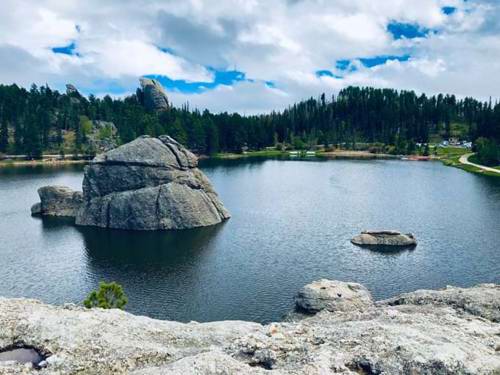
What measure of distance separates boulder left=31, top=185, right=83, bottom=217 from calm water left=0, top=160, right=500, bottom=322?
507 cm

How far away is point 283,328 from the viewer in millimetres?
24312

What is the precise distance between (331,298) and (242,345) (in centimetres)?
3030

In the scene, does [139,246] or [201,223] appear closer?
[139,246]

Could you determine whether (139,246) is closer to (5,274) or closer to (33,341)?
(5,274)

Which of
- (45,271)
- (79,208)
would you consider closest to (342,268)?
(45,271)

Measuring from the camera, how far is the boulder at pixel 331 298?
1924 inches

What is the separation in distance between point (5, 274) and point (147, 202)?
3151 centimetres

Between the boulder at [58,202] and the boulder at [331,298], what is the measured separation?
6508 cm

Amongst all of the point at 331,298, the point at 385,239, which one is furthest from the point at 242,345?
the point at 385,239

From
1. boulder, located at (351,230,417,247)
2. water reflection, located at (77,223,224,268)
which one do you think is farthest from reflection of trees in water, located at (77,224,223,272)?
boulder, located at (351,230,417,247)

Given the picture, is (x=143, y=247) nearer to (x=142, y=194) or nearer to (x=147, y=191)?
(x=142, y=194)

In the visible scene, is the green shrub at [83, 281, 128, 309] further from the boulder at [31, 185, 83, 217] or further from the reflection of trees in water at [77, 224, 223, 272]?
the boulder at [31, 185, 83, 217]

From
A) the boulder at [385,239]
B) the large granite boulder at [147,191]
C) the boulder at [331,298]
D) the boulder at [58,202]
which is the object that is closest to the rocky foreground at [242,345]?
the boulder at [331,298]

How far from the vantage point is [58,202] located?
100688 millimetres
